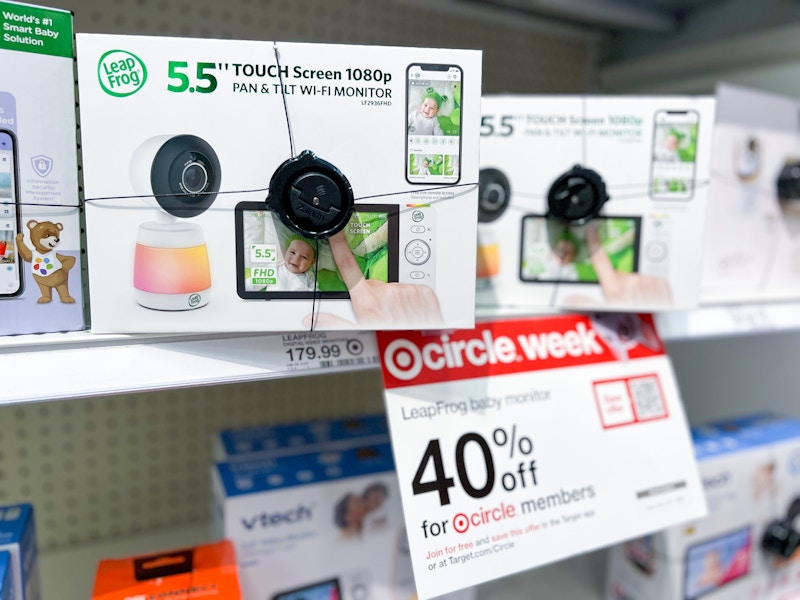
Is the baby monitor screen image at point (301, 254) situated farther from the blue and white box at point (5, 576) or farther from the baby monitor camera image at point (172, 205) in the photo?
the blue and white box at point (5, 576)

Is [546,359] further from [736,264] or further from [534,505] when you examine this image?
[736,264]

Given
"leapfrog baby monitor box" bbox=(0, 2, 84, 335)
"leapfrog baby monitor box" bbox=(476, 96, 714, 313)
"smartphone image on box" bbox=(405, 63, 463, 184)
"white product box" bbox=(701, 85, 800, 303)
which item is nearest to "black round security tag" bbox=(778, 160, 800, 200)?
"white product box" bbox=(701, 85, 800, 303)

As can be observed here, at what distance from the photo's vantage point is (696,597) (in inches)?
35.4

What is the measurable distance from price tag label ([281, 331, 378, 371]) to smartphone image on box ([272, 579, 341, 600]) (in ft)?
1.08

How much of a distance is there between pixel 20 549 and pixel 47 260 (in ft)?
1.05

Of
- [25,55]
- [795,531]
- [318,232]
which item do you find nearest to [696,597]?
[795,531]

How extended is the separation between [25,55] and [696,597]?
42.8 inches

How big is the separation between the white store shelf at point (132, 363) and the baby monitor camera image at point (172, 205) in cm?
6

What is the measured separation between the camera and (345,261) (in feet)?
1.81

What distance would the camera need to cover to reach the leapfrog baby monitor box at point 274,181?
52cm

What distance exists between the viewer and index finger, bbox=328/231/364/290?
548 mm

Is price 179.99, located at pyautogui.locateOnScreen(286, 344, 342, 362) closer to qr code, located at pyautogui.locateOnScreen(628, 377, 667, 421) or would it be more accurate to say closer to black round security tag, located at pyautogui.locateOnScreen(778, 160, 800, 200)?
qr code, located at pyautogui.locateOnScreen(628, 377, 667, 421)

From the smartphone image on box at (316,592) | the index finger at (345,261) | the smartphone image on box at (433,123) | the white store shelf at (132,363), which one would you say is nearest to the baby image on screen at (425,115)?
the smartphone image on box at (433,123)

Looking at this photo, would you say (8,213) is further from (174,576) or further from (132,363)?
(174,576)
